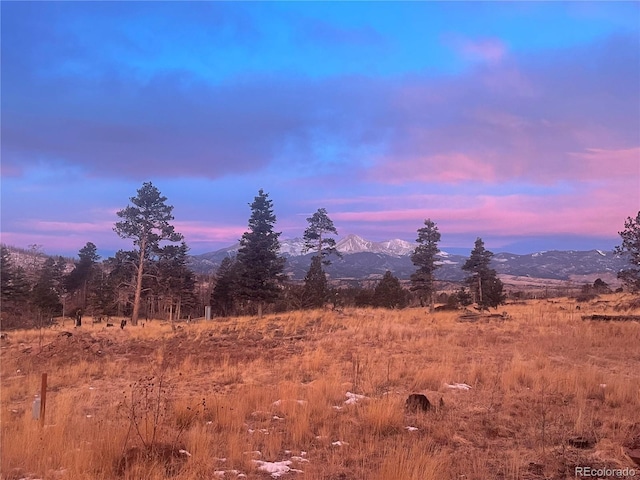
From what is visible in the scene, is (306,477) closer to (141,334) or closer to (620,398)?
(620,398)

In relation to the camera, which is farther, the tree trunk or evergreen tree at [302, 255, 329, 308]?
evergreen tree at [302, 255, 329, 308]

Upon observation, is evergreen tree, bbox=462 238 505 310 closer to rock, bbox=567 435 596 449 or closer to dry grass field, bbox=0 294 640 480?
dry grass field, bbox=0 294 640 480

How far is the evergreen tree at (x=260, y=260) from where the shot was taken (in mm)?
34188

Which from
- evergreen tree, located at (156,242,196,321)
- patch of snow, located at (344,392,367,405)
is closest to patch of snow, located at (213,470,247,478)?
patch of snow, located at (344,392,367,405)

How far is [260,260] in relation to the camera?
113 feet

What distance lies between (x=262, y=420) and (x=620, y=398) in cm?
655

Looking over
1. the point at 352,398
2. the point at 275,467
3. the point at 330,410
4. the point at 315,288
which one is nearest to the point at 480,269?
the point at 315,288

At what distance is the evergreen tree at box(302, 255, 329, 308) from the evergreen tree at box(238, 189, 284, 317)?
23.9 ft

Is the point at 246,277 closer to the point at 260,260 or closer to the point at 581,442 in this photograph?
the point at 260,260

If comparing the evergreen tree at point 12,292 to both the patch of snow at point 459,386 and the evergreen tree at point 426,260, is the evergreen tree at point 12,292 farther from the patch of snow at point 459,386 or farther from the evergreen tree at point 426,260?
the patch of snow at point 459,386

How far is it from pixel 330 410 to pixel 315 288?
34897 mm

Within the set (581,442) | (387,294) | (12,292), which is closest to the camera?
(581,442)

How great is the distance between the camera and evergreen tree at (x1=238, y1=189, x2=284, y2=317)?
34.2 meters

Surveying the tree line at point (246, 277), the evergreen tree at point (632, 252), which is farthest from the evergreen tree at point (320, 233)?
the evergreen tree at point (632, 252)
